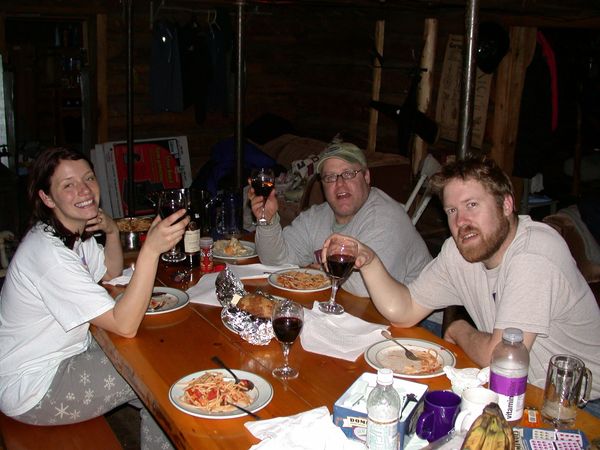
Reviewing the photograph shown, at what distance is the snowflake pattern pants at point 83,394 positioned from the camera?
239 cm

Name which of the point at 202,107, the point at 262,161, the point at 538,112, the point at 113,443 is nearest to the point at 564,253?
the point at 113,443

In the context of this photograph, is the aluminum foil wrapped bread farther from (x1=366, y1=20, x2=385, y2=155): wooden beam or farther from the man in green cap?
(x1=366, y1=20, x2=385, y2=155): wooden beam

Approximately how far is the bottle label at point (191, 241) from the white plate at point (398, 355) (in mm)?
1024

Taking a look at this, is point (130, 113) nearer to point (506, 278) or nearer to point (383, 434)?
point (506, 278)

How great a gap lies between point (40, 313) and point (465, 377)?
1.48 meters

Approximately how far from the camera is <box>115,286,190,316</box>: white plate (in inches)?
97.2

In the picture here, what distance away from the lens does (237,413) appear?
176cm

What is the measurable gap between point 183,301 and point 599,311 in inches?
57.0

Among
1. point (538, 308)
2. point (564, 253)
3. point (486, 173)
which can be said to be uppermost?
point (486, 173)

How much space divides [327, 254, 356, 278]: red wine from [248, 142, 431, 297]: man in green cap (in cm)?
52

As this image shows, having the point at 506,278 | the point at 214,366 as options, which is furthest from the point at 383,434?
the point at 506,278

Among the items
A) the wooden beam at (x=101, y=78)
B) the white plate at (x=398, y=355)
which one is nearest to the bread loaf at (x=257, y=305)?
the white plate at (x=398, y=355)

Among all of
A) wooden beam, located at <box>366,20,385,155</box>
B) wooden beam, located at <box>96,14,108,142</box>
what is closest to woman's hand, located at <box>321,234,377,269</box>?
wooden beam, located at <box>366,20,385,155</box>

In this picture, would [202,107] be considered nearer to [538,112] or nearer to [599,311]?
[538,112]
